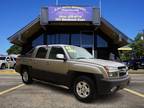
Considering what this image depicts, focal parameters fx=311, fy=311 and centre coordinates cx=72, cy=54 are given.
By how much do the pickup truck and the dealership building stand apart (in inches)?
516

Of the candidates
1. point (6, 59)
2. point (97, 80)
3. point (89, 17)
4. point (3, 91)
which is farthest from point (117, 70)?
point (6, 59)

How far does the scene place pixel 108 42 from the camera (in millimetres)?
29781

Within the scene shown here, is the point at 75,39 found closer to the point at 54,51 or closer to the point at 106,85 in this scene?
the point at 54,51

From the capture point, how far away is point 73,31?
2916 cm

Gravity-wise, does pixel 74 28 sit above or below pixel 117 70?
above

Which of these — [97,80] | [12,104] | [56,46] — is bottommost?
[12,104]

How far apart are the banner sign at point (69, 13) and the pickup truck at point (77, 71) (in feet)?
42.5

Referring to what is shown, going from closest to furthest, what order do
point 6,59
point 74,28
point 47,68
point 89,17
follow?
1. point 47,68
2. point 89,17
3. point 74,28
4. point 6,59

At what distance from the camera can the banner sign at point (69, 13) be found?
25.4m

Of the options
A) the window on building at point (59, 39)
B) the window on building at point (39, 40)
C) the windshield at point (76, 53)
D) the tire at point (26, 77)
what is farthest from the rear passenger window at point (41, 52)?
the window on building at point (39, 40)

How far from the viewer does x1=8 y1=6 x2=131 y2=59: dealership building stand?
25469mm

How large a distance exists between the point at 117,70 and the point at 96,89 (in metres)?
0.92

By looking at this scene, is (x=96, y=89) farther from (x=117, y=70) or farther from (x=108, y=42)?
(x=108, y=42)

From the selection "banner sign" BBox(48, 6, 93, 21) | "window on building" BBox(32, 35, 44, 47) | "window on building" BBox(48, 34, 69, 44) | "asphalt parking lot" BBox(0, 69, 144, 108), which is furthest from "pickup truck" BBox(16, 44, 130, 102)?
"window on building" BBox(32, 35, 44, 47)
